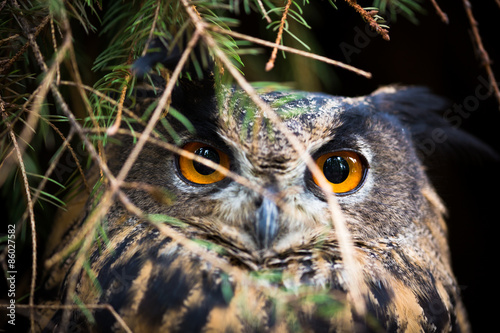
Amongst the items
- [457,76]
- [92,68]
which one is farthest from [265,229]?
[457,76]

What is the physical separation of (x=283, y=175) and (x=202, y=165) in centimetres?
22

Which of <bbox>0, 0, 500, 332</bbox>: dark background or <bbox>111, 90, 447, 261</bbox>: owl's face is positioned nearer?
<bbox>111, 90, 447, 261</bbox>: owl's face

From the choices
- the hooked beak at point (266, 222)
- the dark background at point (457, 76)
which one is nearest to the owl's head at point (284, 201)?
the hooked beak at point (266, 222)

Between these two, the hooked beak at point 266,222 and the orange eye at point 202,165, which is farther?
the orange eye at point 202,165

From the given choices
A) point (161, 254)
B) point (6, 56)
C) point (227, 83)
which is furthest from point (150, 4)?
point (161, 254)

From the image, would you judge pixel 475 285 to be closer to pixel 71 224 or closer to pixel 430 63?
pixel 430 63

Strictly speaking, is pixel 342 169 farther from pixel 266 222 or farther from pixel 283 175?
pixel 266 222

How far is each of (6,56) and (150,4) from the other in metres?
0.41

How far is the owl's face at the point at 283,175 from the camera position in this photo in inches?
43.1

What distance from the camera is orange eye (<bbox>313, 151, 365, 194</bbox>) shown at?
4.02 feet

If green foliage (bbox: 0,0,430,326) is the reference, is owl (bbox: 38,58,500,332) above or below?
below

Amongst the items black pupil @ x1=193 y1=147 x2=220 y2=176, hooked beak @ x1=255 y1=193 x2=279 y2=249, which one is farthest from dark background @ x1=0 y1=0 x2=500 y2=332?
hooked beak @ x1=255 y1=193 x2=279 y2=249

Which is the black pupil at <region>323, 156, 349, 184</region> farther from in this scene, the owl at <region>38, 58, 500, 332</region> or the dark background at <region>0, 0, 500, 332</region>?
the dark background at <region>0, 0, 500, 332</region>

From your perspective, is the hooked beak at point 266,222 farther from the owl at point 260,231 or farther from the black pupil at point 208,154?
the black pupil at point 208,154
